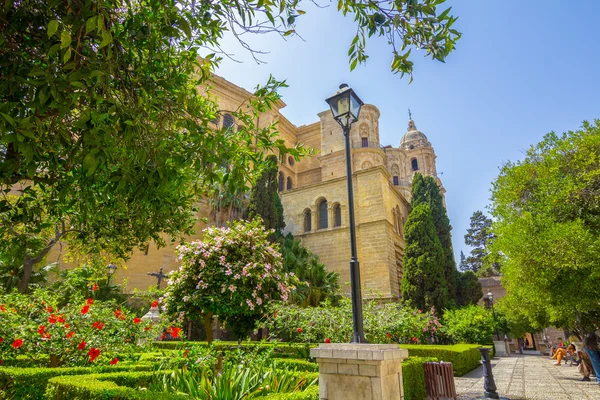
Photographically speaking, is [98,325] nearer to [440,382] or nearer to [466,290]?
[440,382]

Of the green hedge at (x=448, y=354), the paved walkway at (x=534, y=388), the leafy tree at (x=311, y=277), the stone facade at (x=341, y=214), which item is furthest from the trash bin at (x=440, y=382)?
the stone facade at (x=341, y=214)

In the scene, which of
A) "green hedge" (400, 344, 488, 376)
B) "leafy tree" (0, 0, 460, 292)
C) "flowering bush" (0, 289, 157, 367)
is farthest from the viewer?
"green hedge" (400, 344, 488, 376)

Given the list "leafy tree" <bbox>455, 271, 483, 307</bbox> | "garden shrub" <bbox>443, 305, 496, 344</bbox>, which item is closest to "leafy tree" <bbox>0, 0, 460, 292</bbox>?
"garden shrub" <bbox>443, 305, 496, 344</bbox>

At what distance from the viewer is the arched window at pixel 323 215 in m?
23.7

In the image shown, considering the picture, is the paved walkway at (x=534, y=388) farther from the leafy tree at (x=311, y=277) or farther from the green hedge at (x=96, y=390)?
the leafy tree at (x=311, y=277)

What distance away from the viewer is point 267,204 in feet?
69.8

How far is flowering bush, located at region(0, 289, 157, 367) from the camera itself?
18.1 feet

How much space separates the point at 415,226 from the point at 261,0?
1987cm

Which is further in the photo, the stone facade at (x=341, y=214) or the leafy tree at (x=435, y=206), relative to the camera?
the leafy tree at (x=435, y=206)

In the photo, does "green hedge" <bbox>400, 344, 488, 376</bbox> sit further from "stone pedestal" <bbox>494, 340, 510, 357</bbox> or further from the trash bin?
"stone pedestal" <bbox>494, 340, 510, 357</bbox>

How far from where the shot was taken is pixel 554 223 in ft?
35.6

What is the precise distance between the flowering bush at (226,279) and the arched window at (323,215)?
14716mm

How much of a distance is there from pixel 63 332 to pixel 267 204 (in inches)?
624

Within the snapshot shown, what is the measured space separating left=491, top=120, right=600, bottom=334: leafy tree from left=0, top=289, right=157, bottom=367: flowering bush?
1076 cm
